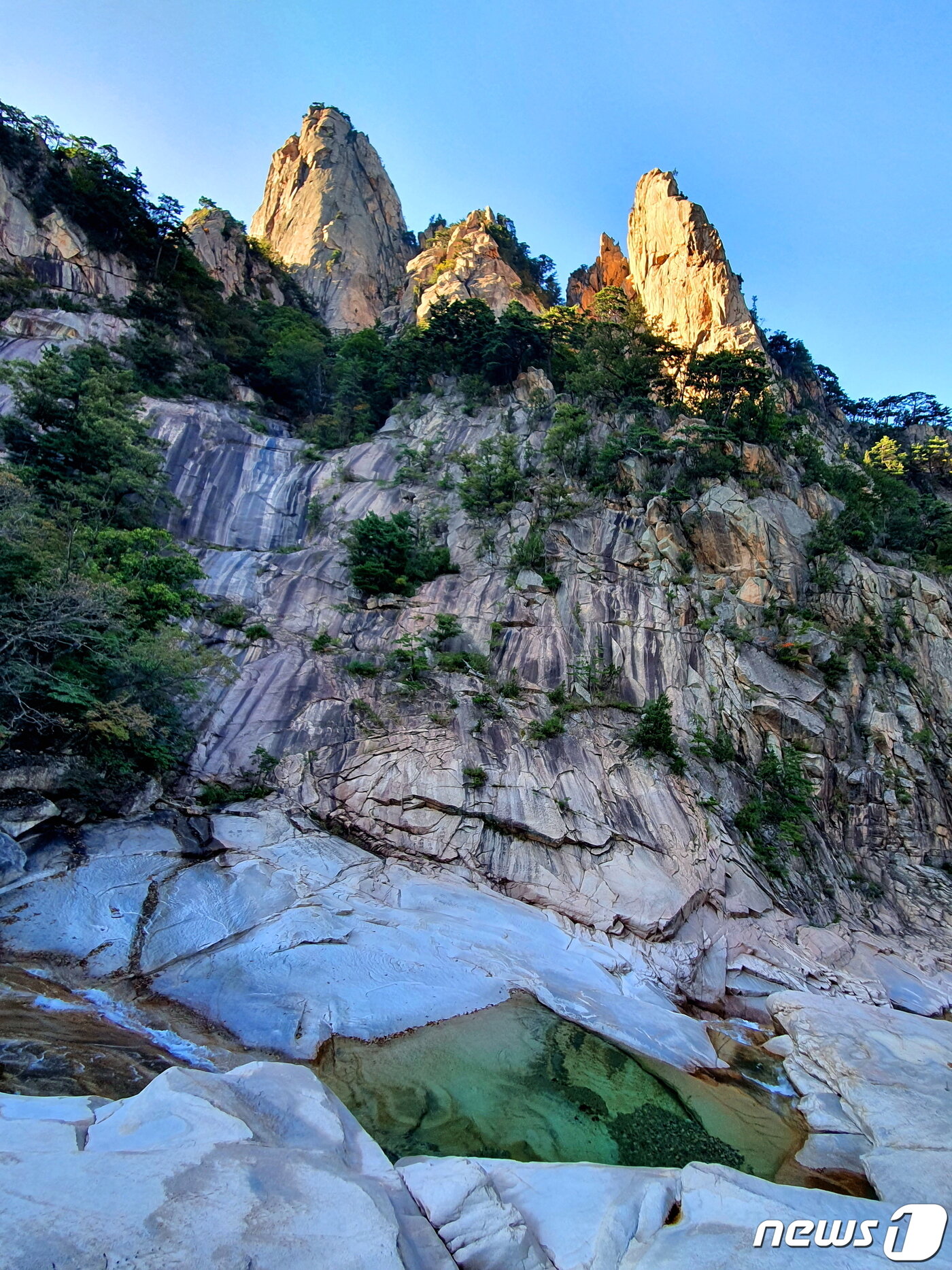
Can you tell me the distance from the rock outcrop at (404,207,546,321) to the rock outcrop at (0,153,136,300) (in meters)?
18.7

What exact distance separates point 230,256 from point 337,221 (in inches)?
545

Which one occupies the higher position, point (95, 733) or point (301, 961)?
point (95, 733)

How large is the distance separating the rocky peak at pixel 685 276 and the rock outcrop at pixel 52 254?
3314 centimetres

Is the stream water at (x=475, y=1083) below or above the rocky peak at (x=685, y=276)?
below

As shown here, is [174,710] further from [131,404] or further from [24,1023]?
[131,404]

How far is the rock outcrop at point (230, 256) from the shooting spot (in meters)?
41.7

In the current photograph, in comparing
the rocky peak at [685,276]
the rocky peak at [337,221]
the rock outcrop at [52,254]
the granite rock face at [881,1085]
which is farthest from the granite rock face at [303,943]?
the rocky peak at [337,221]

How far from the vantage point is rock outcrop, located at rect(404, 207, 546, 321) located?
141ft

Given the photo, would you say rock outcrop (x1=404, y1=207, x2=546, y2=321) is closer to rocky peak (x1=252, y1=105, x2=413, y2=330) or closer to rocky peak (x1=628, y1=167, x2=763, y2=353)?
rocky peak (x1=252, y1=105, x2=413, y2=330)

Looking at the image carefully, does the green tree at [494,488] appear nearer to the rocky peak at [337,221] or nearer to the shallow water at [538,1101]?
the shallow water at [538,1101]

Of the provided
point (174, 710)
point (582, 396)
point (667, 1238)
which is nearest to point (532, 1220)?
point (667, 1238)

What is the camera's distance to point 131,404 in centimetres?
2530

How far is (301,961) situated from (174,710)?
8633mm

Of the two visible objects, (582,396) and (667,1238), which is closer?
(667,1238)
